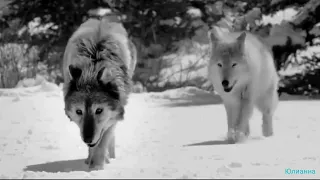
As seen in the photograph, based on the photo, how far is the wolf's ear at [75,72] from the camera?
4887 millimetres

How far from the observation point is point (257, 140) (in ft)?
22.7

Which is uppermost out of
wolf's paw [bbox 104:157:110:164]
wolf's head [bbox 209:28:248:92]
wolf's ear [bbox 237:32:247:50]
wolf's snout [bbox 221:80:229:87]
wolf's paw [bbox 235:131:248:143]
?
wolf's ear [bbox 237:32:247:50]

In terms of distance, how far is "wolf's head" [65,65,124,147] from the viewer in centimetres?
473

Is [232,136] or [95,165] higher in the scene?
[95,165]

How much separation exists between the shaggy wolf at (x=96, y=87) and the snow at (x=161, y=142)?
324 millimetres

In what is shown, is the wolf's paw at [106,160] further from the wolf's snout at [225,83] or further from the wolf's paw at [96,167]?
the wolf's snout at [225,83]

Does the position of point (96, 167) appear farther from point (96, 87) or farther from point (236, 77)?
point (236, 77)

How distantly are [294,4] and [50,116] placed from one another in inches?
239

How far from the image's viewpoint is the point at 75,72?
489cm

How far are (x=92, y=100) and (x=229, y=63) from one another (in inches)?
101

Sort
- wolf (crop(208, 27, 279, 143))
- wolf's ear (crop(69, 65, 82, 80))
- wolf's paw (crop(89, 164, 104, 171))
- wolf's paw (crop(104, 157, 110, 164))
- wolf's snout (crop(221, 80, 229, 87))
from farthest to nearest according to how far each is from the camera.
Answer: wolf (crop(208, 27, 279, 143)) < wolf's snout (crop(221, 80, 229, 87)) < wolf's paw (crop(104, 157, 110, 164)) < wolf's paw (crop(89, 164, 104, 171)) < wolf's ear (crop(69, 65, 82, 80))

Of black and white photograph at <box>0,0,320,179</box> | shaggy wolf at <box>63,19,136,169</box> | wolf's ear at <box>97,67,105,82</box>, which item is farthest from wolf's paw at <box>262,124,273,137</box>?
wolf's ear at <box>97,67,105,82</box>

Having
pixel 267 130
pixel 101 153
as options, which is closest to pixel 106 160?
pixel 101 153

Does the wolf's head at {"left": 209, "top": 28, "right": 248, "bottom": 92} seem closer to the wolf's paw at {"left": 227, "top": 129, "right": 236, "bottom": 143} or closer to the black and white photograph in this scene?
the black and white photograph
